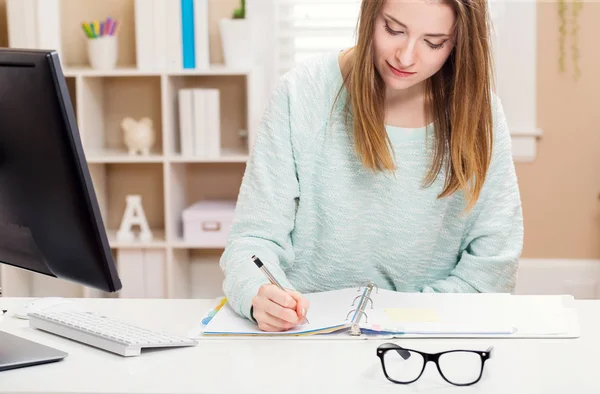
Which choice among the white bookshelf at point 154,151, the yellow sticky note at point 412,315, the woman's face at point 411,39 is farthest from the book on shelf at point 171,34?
the yellow sticky note at point 412,315

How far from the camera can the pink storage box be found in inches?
118

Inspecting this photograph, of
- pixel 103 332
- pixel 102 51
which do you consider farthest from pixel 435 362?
pixel 102 51

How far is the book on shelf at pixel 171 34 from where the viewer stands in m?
2.96

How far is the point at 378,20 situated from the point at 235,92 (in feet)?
6.01

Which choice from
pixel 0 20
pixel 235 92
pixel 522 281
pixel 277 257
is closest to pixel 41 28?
pixel 0 20

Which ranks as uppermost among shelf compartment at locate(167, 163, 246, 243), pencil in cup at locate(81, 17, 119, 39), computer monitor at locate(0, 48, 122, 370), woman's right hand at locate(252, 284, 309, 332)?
pencil in cup at locate(81, 17, 119, 39)

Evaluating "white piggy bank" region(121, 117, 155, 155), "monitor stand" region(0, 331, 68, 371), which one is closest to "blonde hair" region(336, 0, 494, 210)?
"monitor stand" region(0, 331, 68, 371)

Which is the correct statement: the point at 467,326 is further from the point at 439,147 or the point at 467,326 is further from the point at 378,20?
the point at 378,20

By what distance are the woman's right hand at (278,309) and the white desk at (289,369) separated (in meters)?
0.03

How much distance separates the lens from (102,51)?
303 cm

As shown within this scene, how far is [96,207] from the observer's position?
1054 millimetres

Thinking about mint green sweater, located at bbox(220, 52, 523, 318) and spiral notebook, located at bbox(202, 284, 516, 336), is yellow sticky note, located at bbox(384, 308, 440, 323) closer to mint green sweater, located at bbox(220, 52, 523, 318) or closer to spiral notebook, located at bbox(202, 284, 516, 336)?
spiral notebook, located at bbox(202, 284, 516, 336)

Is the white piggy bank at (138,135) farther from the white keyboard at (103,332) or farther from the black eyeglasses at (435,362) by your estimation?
the black eyeglasses at (435,362)

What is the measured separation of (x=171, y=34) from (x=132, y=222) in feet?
2.32
